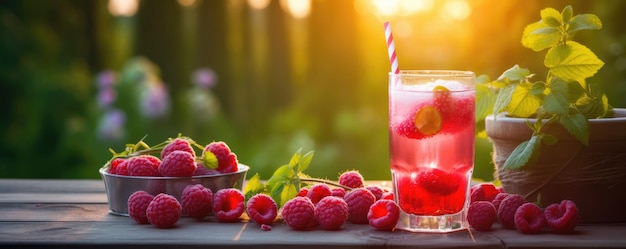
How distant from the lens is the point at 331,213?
190 centimetres

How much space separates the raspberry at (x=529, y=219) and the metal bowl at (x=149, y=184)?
70 cm

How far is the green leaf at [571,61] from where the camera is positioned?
6.73ft

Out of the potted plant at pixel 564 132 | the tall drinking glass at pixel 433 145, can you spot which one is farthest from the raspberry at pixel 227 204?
the potted plant at pixel 564 132

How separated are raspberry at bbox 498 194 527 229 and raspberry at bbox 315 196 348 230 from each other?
1.14ft

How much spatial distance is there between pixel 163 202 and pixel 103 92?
194 inches

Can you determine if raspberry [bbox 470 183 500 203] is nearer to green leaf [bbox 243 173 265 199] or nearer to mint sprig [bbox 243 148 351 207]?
mint sprig [bbox 243 148 351 207]

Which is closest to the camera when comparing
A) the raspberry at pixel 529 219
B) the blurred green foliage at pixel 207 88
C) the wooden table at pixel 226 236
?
the wooden table at pixel 226 236

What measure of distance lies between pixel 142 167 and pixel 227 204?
0.79ft

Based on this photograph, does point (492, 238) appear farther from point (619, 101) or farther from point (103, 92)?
point (103, 92)

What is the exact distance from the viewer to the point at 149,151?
7.31 feet

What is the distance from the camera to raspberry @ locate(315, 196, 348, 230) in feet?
6.22

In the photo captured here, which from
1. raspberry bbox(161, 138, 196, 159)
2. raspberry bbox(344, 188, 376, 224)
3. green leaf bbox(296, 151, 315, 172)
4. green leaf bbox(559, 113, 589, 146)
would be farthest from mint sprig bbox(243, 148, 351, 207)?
green leaf bbox(559, 113, 589, 146)

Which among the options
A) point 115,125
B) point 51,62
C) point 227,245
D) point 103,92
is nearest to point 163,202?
point 227,245

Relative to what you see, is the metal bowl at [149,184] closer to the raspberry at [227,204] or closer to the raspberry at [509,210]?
the raspberry at [227,204]
